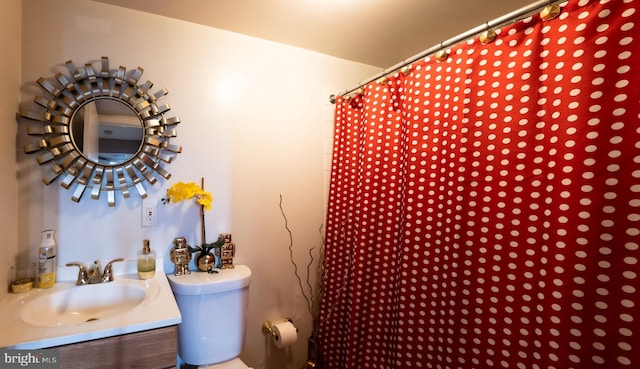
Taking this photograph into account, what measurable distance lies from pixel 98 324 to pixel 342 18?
62.7 inches

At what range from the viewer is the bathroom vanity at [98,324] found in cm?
74

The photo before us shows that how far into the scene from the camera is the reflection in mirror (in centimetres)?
117

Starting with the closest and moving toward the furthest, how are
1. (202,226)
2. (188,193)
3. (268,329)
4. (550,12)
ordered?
1. (550,12)
2. (188,193)
3. (202,226)
4. (268,329)

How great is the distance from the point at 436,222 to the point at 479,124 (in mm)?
413

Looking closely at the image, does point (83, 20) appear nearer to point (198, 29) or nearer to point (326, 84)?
point (198, 29)

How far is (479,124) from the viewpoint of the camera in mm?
957

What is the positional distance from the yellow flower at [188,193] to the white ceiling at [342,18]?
854 mm

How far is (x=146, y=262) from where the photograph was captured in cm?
120

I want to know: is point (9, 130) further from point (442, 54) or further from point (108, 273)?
point (442, 54)

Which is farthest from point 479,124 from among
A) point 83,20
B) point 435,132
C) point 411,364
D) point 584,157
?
point 83,20

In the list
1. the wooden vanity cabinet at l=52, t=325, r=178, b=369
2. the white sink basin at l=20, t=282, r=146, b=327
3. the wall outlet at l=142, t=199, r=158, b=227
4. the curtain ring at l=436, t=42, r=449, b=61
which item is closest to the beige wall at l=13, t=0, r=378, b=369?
the wall outlet at l=142, t=199, r=158, b=227

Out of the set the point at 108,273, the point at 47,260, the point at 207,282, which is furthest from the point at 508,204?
the point at 47,260

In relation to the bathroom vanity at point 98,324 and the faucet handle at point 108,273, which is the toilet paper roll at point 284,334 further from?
the faucet handle at point 108,273

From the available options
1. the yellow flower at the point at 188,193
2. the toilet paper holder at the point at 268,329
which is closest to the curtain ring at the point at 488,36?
the yellow flower at the point at 188,193
